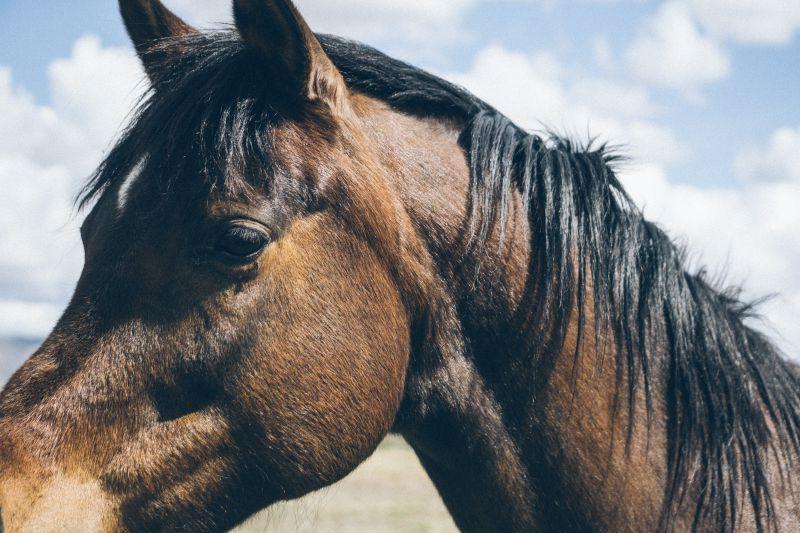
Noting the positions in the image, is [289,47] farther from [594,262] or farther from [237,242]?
[594,262]

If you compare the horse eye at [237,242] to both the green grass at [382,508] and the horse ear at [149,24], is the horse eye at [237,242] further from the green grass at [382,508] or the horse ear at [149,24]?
the green grass at [382,508]

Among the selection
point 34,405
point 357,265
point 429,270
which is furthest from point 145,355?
point 429,270

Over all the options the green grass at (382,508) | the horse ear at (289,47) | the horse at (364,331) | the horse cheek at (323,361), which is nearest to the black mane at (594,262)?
the horse at (364,331)

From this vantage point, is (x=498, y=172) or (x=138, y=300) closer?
(x=138, y=300)

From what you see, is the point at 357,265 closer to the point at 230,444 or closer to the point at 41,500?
the point at 230,444

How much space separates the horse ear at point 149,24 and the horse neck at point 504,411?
3.28 feet

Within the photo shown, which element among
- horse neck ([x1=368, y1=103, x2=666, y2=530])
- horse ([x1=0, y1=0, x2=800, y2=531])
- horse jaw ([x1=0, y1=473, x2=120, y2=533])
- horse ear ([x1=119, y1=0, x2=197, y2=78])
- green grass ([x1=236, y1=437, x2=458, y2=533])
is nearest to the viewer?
horse jaw ([x1=0, y1=473, x2=120, y2=533])

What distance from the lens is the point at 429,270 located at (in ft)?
8.32

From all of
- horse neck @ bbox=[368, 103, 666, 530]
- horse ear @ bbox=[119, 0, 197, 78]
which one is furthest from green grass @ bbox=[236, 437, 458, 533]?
horse ear @ bbox=[119, 0, 197, 78]

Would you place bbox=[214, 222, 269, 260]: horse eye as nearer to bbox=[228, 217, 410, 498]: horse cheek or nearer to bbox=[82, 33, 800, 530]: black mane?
bbox=[228, 217, 410, 498]: horse cheek

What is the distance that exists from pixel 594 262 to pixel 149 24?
6.46 ft

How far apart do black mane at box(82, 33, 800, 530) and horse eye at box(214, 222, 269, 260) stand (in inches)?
10.8

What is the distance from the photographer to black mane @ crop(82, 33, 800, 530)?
8.23 feet

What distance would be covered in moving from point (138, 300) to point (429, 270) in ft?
3.07
